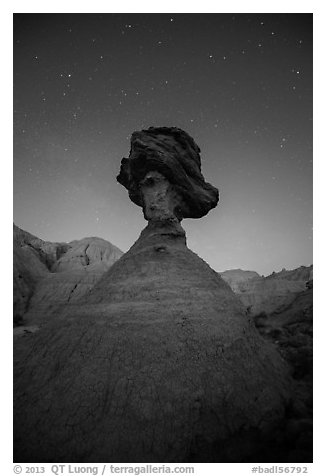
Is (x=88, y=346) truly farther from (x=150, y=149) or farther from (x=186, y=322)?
(x=150, y=149)

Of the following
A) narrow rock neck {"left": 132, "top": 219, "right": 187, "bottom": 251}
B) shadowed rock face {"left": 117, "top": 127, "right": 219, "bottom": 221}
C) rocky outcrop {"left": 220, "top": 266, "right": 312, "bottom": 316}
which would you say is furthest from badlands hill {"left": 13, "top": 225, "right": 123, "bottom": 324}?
rocky outcrop {"left": 220, "top": 266, "right": 312, "bottom": 316}

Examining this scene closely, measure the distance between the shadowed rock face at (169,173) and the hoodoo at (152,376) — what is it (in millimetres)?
2325

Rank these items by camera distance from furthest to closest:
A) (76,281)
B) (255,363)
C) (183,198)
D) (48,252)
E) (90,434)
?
(48,252) < (76,281) < (183,198) < (255,363) < (90,434)

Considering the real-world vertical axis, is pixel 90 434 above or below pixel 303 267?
below

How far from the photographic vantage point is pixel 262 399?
17.2 ft

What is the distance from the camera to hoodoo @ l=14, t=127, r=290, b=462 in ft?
15.1

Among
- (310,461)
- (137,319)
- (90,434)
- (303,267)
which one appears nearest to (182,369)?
(137,319)

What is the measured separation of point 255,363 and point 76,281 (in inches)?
906

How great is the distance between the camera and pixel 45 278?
82.3 ft

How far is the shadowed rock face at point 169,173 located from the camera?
8.91 meters

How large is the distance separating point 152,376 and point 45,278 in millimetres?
23473

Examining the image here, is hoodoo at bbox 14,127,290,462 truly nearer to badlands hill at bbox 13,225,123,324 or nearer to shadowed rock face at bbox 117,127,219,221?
shadowed rock face at bbox 117,127,219,221

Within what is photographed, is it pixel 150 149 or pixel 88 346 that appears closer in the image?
pixel 88 346

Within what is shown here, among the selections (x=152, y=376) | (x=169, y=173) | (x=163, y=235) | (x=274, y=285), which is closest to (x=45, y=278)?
(x=163, y=235)
